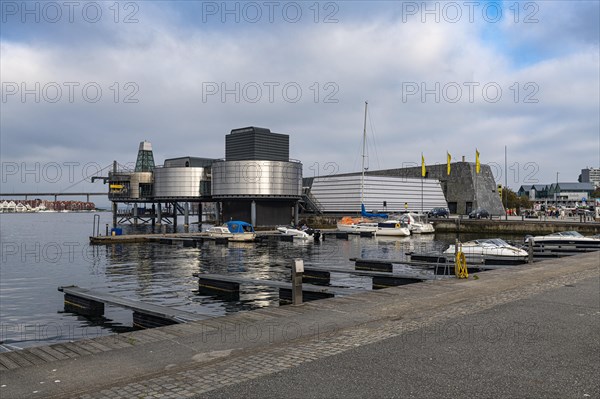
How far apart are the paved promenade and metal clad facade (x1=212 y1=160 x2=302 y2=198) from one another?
84628mm

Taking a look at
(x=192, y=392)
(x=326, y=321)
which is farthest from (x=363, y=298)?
(x=192, y=392)

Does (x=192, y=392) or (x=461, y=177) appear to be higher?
(x=461, y=177)

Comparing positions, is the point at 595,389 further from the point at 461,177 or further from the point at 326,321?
the point at 461,177

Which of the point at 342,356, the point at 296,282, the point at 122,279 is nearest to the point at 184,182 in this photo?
the point at 122,279

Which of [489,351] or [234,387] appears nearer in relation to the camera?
[234,387]

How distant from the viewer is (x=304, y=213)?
12350 cm

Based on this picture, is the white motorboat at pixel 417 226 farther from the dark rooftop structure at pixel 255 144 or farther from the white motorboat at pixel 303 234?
the dark rooftop structure at pixel 255 144

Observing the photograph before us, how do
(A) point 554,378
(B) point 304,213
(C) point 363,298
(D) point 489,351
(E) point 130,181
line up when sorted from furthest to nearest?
(B) point 304,213 < (E) point 130,181 < (C) point 363,298 < (D) point 489,351 < (A) point 554,378

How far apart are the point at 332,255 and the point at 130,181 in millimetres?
75582

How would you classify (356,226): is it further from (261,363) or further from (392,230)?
(261,363)

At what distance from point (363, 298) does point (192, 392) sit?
9.13 metres

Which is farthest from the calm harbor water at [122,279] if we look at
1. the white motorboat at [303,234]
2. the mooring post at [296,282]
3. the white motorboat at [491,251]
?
the white motorboat at [303,234]

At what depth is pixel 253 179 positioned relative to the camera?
98625mm

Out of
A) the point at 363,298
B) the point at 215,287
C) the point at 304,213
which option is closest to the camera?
the point at 363,298
